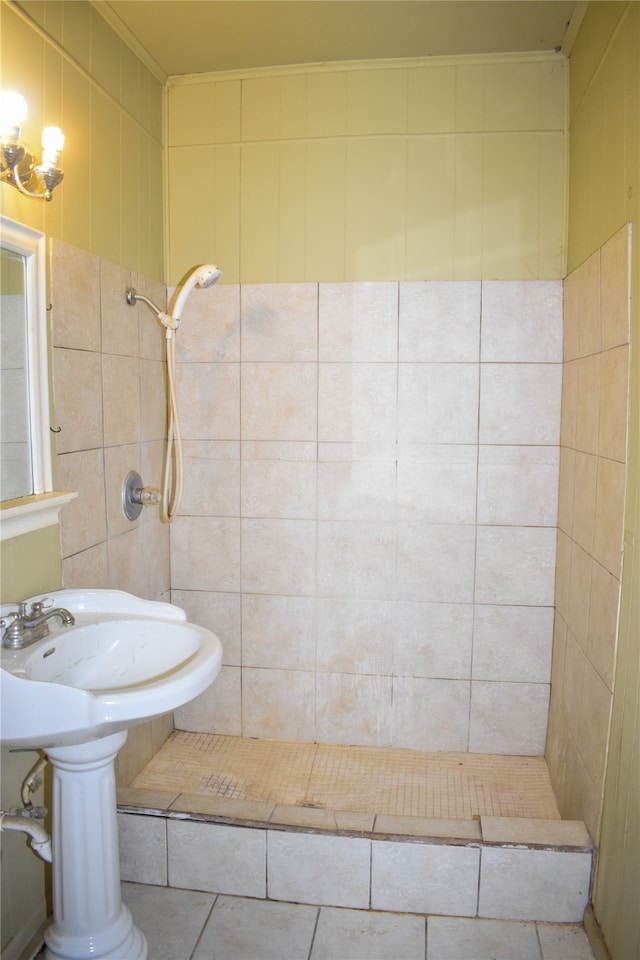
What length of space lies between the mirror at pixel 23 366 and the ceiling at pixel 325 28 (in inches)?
34.5

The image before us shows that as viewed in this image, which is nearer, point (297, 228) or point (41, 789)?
point (41, 789)

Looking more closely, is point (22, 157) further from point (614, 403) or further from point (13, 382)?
point (614, 403)

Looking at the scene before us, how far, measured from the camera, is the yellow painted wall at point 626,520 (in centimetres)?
148

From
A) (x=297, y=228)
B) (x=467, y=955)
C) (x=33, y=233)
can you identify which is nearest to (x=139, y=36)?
(x=297, y=228)

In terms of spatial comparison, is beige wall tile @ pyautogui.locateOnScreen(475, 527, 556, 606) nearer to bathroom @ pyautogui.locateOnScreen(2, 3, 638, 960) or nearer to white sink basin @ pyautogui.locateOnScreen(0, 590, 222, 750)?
bathroom @ pyautogui.locateOnScreen(2, 3, 638, 960)

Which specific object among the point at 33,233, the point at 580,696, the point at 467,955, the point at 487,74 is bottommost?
the point at 467,955

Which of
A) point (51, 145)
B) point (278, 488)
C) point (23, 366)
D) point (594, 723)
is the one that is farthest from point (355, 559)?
point (51, 145)

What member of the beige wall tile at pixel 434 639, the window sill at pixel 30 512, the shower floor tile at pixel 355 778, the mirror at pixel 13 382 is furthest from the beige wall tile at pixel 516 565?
the mirror at pixel 13 382

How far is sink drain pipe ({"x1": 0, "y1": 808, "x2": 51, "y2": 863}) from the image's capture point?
4.65ft

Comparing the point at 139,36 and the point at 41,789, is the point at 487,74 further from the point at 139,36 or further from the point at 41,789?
the point at 41,789

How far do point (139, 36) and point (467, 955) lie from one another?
2.73 metres

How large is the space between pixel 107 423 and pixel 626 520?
143cm

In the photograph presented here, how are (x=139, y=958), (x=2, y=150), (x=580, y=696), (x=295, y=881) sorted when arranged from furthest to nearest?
(x=580, y=696), (x=295, y=881), (x=139, y=958), (x=2, y=150)

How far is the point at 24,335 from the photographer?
1633 mm
